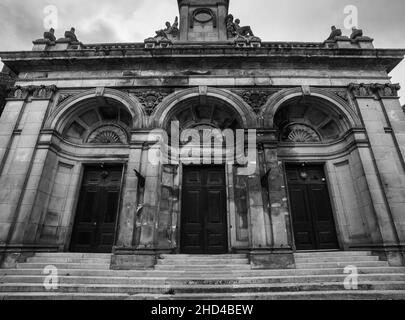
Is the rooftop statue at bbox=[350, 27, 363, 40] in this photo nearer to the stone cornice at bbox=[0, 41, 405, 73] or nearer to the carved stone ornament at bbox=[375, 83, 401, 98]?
the stone cornice at bbox=[0, 41, 405, 73]

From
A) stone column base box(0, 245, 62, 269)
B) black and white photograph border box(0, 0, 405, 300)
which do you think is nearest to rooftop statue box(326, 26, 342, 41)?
black and white photograph border box(0, 0, 405, 300)

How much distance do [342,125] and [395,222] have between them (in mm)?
4335

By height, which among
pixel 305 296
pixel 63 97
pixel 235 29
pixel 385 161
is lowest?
pixel 305 296

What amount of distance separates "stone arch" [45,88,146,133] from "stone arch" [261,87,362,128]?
17.3 feet

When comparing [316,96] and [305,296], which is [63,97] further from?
[305,296]

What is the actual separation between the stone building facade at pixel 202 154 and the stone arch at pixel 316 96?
55 mm

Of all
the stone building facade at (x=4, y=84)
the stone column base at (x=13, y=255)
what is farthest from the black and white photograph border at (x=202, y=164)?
the stone building facade at (x=4, y=84)

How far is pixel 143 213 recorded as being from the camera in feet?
27.3

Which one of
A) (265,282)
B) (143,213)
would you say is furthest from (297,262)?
(143,213)

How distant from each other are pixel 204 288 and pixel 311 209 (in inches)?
244

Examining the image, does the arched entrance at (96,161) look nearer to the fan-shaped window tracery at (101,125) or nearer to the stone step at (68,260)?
the fan-shaped window tracery at (101,125)

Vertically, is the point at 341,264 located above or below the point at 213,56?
below

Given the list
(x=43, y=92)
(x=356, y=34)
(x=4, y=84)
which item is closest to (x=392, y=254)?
(x=356, y=34)

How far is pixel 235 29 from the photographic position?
13.4 m
